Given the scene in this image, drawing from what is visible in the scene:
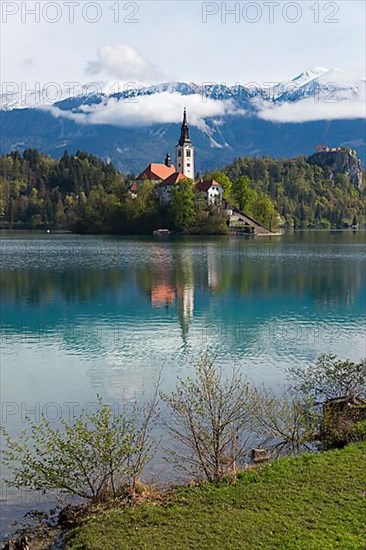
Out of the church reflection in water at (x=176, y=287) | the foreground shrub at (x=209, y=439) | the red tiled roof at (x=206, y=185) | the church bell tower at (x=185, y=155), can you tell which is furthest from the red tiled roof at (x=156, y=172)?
the foreground shrub at (x=209, y=439)

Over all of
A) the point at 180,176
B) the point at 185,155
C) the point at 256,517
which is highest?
the point at 185,155

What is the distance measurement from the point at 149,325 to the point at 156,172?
483 ft

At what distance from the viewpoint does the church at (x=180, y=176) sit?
13912cm

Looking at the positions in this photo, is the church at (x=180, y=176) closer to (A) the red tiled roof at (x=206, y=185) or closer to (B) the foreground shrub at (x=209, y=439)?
(A) the red tiled roof at (x=206, y=185)

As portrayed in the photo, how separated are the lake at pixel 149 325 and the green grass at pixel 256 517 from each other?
7.99 feet

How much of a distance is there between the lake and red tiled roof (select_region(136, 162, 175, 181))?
111760mm

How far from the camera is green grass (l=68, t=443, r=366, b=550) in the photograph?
29.6 feet

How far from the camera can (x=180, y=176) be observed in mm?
156250

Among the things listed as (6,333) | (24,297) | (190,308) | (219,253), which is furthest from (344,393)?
(219,253)

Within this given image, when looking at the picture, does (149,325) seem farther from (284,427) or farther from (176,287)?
(284,427)

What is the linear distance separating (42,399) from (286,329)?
49.7 ft

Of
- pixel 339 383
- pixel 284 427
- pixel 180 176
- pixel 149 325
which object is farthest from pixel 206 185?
pixel 284 427

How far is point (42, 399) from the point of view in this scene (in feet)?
62.7

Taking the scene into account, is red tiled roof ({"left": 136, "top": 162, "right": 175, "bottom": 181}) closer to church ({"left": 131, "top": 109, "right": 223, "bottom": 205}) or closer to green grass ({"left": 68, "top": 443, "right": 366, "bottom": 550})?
church ({"left": 131, "top": 109, "right": 223, "bottom": 205})
